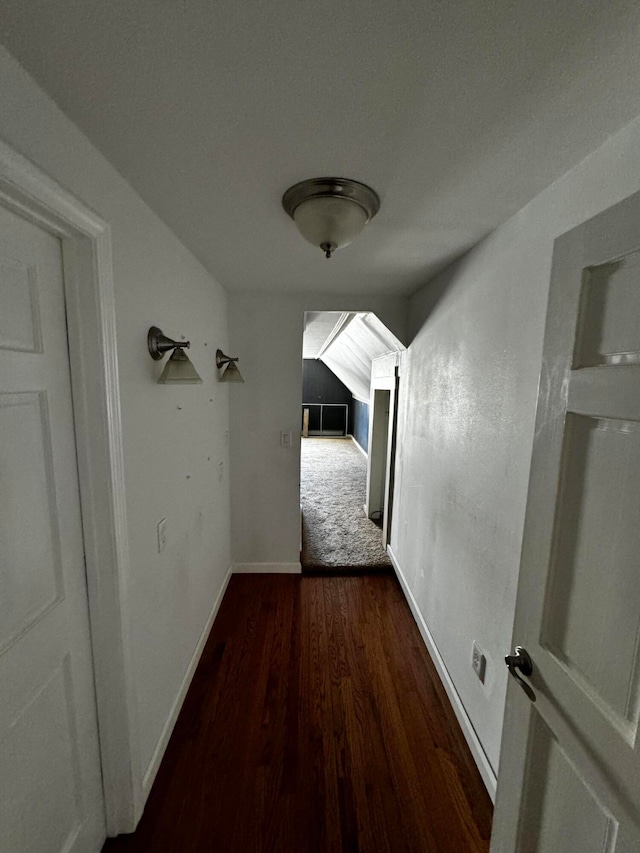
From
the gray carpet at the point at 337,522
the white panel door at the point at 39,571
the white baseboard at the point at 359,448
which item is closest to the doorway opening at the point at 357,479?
the gray carpet at the point at 337,522

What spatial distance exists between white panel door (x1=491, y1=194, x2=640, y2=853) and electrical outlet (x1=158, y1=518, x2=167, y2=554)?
1247 millimetres

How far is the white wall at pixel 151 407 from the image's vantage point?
2.58 feet

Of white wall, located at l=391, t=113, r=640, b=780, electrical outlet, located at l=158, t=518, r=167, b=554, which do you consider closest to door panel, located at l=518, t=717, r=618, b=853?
white wall, located at l=391, t=113, r=640, b=780

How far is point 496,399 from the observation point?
4.42ft

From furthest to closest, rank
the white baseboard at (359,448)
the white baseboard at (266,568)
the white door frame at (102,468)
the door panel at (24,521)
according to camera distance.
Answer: the white baseboard at (359,448) → the white baseboard at (266,568) → the white door frame at (102,468) → the door panel at (24,521)

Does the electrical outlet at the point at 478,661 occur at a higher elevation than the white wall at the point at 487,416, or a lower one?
lower

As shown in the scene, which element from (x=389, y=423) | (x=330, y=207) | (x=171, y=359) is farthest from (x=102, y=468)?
(x=389, y=423)

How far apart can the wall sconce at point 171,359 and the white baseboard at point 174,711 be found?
1.45m

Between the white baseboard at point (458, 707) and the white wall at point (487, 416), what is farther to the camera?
the white baseboard at point (458, 707)

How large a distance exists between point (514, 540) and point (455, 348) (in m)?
0.96

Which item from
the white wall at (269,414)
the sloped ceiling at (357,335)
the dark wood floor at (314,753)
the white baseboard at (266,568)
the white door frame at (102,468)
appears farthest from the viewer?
the sloped ceiling at (357,335)

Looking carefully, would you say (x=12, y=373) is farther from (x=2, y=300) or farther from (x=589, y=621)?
(x=589, y=621)

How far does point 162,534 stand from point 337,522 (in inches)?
103

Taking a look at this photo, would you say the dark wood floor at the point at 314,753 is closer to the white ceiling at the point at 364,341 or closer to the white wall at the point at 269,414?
the white wall at the point at 269,414
